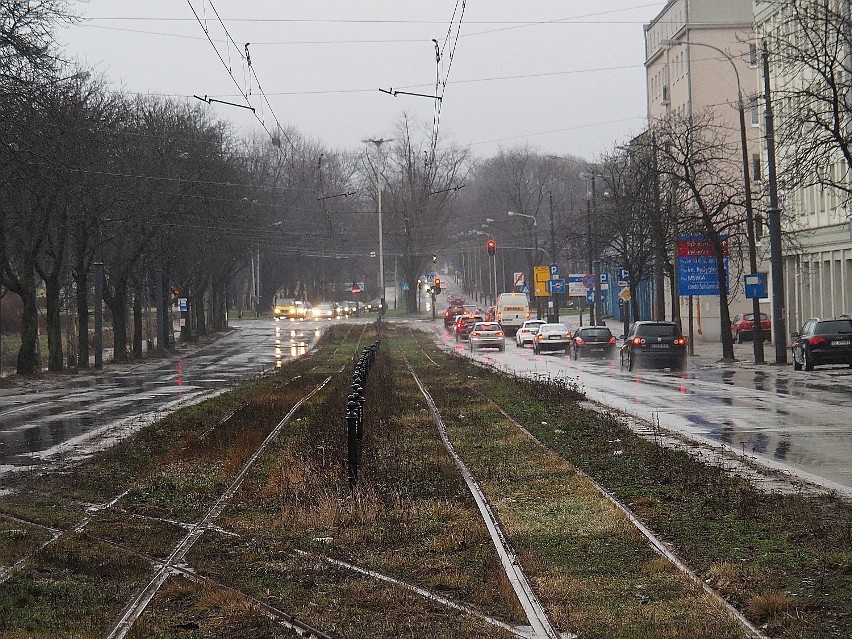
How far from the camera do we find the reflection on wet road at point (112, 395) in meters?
20.8

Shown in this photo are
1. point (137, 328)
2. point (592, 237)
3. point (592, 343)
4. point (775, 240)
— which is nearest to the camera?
point (775, 240)

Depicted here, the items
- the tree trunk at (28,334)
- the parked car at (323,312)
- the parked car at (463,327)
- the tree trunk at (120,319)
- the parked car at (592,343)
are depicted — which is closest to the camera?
the tree trunk at (28,334)

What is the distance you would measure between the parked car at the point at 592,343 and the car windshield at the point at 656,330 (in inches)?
358

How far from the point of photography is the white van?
267ft

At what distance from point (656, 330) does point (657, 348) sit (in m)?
0.77

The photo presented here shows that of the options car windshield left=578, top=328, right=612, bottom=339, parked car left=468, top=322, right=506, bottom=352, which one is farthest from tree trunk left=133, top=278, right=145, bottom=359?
car windshield left=578, top=328, right=612, bottom=339

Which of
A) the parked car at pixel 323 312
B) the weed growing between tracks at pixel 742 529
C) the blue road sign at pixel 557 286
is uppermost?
the blue road sign at pixel 557 286

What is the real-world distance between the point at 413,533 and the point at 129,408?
60.8ft

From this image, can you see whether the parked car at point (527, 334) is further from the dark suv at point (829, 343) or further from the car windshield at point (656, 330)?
the dark suv at point (829, 343)

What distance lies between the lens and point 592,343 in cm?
5178

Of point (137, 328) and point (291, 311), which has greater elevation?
point (291, 311)

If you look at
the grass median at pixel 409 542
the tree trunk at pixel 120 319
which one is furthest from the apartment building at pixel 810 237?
the grass median at pixel 409 542

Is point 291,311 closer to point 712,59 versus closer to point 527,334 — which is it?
point 712,59

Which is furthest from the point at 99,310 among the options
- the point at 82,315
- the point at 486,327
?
the point at 486,327
